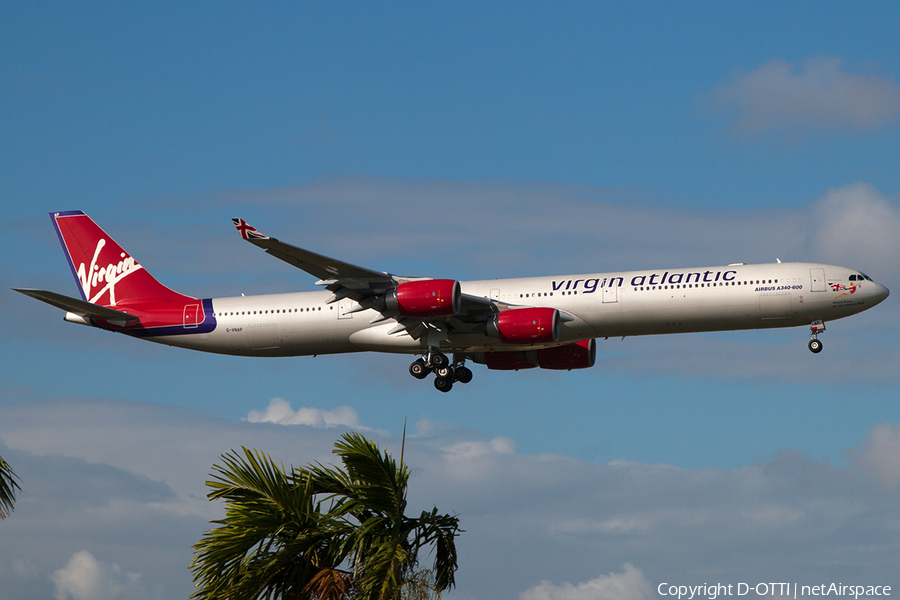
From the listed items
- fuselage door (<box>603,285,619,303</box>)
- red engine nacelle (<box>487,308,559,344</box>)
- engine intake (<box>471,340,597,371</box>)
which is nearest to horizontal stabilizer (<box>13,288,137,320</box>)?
engine intake (<box>471,340,597,371</box>)

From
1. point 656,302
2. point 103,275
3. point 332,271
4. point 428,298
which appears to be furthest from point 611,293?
point 103,275

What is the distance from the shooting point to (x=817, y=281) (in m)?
44.5

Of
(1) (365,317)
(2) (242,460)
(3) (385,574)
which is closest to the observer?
(3) (385,574)

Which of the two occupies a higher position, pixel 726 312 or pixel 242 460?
pixel 726 312

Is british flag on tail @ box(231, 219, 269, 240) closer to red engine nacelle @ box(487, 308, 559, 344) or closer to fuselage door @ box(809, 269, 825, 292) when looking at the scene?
red engine nacelle @ box(487, 308, 559, 344)

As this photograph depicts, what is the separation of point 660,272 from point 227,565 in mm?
32075

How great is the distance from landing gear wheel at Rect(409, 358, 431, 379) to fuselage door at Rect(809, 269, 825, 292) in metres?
18.0

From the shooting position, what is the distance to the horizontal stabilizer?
4716 centimetres

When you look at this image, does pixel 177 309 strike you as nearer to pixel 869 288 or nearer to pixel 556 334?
pixel 556 334

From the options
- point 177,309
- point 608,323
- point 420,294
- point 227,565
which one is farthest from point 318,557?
point 177,309

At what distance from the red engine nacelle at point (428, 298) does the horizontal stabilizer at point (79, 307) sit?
16370 mm

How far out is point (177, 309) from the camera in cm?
5228

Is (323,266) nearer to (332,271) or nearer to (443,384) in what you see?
(332,271)

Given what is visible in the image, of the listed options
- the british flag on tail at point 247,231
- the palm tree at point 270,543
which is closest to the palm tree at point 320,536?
the palm tree at point 270,543
